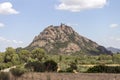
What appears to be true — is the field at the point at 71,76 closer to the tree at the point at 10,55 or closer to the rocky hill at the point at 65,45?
the tree at the point at 10,55

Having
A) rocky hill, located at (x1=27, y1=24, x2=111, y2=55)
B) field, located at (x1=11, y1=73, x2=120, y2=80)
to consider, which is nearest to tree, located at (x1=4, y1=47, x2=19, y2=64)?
field, located at (x1=11, y1=73, x2=120, y2=80)

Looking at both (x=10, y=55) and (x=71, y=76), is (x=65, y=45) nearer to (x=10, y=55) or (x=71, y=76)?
(x=10, y=55)

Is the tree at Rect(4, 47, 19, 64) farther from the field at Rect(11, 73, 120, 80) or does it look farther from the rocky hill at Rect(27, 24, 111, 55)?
the rocky hill at Rect(27, 24, 111, 55)

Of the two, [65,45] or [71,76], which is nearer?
[71,76]

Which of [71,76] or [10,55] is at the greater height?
[10,55]

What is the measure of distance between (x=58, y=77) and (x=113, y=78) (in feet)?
11.4

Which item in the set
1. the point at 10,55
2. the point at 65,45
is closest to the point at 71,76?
the point at 10,55

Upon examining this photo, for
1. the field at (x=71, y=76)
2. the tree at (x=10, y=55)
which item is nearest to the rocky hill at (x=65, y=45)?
the tree at (x=10, y=55)

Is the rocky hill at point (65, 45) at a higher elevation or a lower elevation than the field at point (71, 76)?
higher

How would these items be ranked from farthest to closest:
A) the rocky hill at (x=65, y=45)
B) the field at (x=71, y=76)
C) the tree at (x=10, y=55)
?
1. the rocky hill at (x=65, y=45)
2. the tree at (x=10, y=55)
3. the field at (x=71, y=76)

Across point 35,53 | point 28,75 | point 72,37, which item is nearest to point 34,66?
point 28,75

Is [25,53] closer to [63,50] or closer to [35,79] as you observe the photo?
[35,79]

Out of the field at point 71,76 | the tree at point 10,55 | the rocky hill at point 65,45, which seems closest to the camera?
the field at point 71,76

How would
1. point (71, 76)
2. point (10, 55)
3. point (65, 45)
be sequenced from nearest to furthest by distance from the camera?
point (71, 76)
point (10, 55)
point (65, 45)
